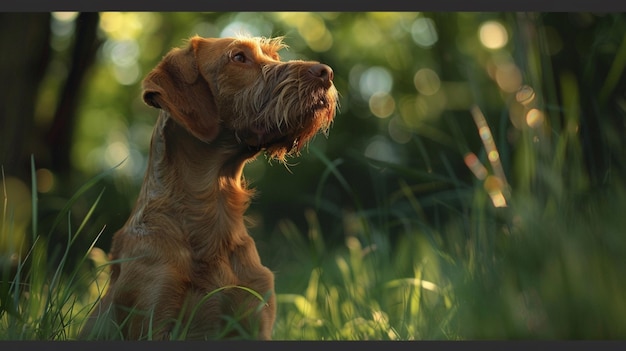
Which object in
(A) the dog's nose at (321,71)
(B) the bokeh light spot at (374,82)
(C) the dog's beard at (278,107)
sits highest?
(A) the dog's nose at (321,71)

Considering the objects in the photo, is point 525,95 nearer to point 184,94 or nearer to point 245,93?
point 245,93

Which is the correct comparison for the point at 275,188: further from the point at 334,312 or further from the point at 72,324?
the point at 72,324

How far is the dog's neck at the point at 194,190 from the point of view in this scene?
3570 mm

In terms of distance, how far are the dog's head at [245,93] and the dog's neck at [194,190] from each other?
11 cm

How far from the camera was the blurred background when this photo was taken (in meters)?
2.91

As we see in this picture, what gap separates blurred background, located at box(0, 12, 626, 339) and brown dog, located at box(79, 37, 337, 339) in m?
0.30

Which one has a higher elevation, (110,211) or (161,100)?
(161,100)

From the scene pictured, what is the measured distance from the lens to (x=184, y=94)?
12.2 feet

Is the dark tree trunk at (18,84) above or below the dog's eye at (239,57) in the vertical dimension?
below

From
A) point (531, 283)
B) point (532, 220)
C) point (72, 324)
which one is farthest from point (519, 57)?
point (72, 324)

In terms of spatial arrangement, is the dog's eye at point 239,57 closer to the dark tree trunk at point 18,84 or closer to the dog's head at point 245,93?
the dog's head at point 245,93

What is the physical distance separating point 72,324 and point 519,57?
7.57 feet

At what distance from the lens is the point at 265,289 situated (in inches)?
139

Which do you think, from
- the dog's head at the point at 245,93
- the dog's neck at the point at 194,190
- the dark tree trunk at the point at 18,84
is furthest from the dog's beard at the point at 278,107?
the dark tree trunk at the point at 18,84
